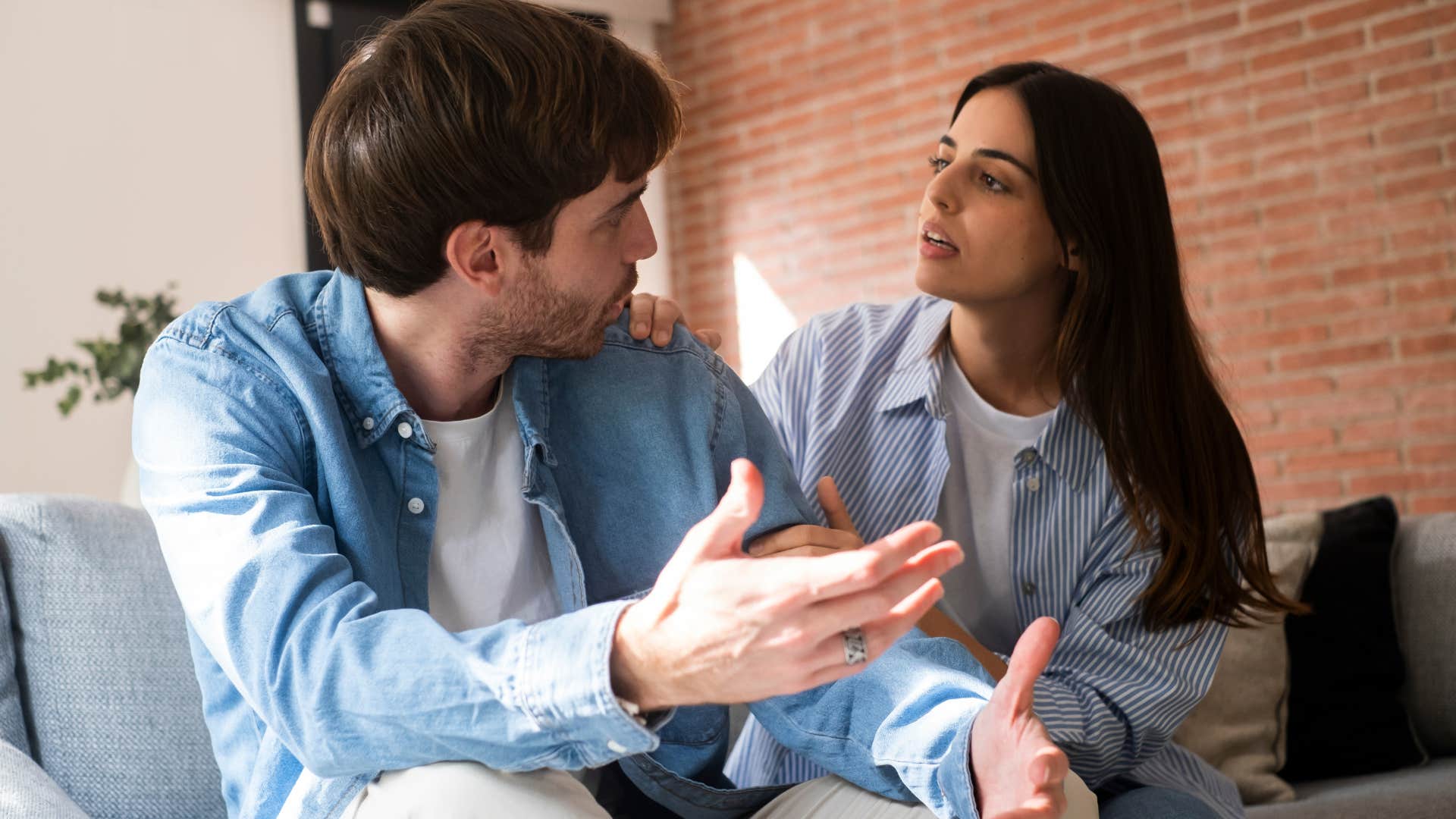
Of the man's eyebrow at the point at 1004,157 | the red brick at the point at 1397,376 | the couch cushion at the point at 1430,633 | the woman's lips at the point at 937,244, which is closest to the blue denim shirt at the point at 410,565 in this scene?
the woman's lips at the point at 937,244

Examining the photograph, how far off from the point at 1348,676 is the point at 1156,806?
3.13ft

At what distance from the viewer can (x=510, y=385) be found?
4.65 feet

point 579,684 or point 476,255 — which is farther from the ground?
point 476,255

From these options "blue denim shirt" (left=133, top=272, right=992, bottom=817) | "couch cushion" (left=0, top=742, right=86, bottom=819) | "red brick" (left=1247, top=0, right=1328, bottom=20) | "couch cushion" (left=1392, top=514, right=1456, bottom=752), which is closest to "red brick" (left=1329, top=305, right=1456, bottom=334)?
"red brick" (left=1247, top=0, right=1328, bottom=20)

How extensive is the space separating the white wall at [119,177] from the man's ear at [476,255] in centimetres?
366

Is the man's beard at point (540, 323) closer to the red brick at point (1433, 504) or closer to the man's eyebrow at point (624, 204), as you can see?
the man's eyebrow at point (624, 204)

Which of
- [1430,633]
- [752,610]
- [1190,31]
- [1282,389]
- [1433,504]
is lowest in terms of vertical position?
[1433,504]

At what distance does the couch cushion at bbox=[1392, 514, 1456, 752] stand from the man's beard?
65.2 inches

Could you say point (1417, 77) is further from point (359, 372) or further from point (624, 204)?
point (359, 372)

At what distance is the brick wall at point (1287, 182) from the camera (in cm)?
392

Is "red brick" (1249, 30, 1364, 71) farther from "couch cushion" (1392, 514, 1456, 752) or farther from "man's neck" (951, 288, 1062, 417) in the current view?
"man's neck" (951, 288, 1062, 417)

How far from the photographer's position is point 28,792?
1.29 meters

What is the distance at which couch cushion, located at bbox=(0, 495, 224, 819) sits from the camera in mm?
1546

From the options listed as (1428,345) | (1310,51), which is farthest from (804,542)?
(1310,51)
